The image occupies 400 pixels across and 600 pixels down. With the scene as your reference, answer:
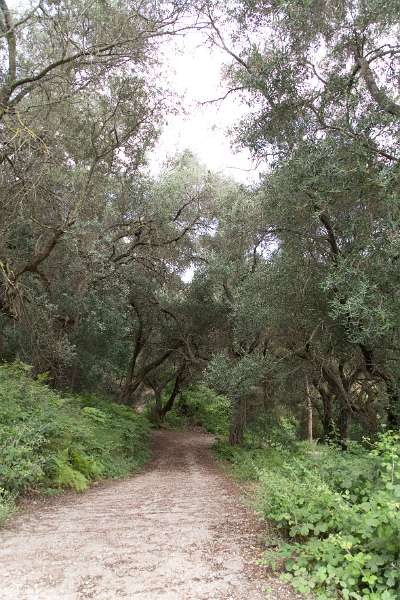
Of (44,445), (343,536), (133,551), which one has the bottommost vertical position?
(133,551)

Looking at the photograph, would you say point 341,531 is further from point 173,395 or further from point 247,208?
point 173,395

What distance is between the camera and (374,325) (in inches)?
276

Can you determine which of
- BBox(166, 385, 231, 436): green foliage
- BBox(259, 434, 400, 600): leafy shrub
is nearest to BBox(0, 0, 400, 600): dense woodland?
BBox(259, 434, 400, 600): leafy shrub

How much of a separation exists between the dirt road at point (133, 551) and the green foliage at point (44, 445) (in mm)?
479

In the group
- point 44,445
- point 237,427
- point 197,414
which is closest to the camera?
point 44,445

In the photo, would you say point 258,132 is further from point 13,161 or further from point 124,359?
point 124,359

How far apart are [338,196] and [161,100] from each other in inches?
227

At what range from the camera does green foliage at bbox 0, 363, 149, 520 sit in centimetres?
642

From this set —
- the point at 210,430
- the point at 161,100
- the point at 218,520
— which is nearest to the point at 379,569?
the point at 218,520

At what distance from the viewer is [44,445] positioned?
8.05 m

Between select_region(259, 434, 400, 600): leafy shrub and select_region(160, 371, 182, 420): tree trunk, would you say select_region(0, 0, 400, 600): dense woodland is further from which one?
select_region(160, 371, 182, 420): tree trunk

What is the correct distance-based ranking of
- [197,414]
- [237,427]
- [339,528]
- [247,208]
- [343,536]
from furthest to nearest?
[197,414] → [237,427] → [247,208] → [339,528] → [343,536]

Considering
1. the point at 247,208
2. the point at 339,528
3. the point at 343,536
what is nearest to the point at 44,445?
the point at 339,528

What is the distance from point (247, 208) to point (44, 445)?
929cm
